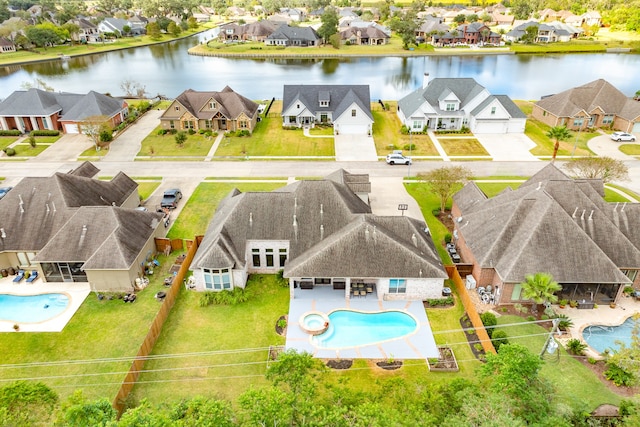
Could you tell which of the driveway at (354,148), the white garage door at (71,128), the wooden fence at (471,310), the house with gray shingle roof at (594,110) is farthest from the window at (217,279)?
the house with gray shingle roof at (594,110)

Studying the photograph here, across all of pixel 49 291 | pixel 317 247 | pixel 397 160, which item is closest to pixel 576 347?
pixel 317 247

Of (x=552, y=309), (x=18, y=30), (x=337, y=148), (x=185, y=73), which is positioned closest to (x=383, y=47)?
(x=185, y=73)

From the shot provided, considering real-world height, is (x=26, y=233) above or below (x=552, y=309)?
above

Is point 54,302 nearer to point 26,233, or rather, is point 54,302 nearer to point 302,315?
point 26,233

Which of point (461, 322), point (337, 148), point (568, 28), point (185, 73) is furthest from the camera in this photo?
point (568, 28)

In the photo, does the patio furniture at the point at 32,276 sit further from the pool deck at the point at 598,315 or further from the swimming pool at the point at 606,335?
the swimming pool at the point at 606,335

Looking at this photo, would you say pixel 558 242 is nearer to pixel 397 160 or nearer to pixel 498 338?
pixel 498 338

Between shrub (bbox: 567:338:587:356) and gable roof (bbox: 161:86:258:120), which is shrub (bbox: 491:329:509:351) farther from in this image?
gable roof (bbox: 161:86:258:120)
